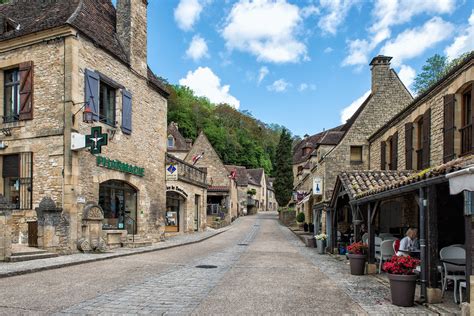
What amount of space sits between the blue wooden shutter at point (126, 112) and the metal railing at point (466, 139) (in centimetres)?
1210

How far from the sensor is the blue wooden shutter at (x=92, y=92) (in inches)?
579

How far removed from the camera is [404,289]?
6.89 m

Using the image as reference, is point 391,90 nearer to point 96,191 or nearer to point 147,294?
point 96,191

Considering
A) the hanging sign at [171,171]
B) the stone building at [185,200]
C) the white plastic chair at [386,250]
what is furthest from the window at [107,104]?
the white plastic chair at [386,250]

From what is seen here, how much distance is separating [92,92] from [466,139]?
39.5ft

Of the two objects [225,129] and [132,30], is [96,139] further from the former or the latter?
[225,129]

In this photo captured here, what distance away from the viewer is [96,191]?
15125 millimetres

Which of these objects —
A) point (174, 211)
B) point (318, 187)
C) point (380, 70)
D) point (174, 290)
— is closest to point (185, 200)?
point (174, 211)

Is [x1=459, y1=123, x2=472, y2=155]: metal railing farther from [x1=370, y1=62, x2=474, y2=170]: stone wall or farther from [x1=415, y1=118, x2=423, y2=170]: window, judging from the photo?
[x1=415, y1=118, x2=423, y2=170]: window

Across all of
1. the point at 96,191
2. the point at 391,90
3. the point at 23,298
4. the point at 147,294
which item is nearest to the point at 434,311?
the point at 147,294

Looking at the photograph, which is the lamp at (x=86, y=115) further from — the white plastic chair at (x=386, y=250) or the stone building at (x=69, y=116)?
the white plastic chair at (x=386, y=250)

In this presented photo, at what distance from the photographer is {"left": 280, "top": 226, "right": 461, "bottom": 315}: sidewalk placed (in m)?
6.56

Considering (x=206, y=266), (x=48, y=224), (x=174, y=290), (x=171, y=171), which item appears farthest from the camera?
(x=171, y=171)

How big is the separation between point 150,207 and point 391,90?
14.5m
